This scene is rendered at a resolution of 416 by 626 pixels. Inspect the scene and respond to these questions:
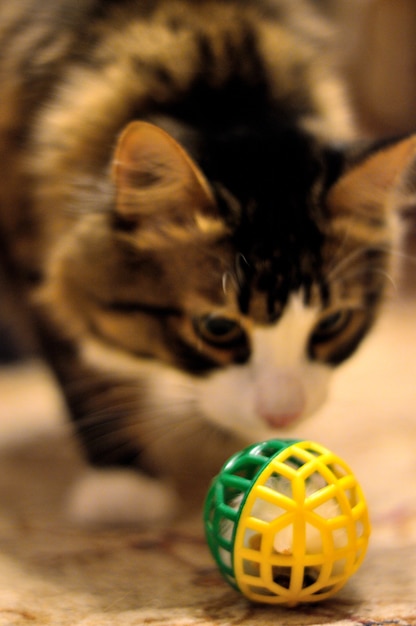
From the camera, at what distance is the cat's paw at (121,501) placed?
1.22 meters

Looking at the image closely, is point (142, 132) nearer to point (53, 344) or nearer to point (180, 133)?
point (180, 133)

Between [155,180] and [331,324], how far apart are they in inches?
12.5

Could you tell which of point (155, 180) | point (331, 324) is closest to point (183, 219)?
point (155, 180)

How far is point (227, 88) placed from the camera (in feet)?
3.86

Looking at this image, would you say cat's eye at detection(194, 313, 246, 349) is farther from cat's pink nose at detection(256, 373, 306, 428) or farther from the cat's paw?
the cat's paw

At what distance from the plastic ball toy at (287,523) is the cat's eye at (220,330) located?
0.71ft

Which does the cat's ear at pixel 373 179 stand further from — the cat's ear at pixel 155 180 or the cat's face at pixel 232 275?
the cat's ear at pixel 155 180

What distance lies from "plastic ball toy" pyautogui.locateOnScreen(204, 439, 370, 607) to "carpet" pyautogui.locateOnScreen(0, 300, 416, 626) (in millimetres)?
46

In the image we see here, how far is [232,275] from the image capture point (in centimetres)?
99

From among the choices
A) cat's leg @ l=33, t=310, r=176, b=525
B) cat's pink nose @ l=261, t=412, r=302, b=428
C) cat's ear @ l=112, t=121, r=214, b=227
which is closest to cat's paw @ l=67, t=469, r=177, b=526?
cat's leg @ l=33, t=310, r=176, b=525

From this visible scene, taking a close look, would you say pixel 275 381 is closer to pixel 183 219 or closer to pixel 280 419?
pixel 280 419

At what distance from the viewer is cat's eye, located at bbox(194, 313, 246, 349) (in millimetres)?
1005

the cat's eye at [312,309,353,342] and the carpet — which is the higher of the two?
the cat's eye at [312,309,353,342]

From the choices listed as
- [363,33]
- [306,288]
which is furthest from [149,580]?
[363,33]
